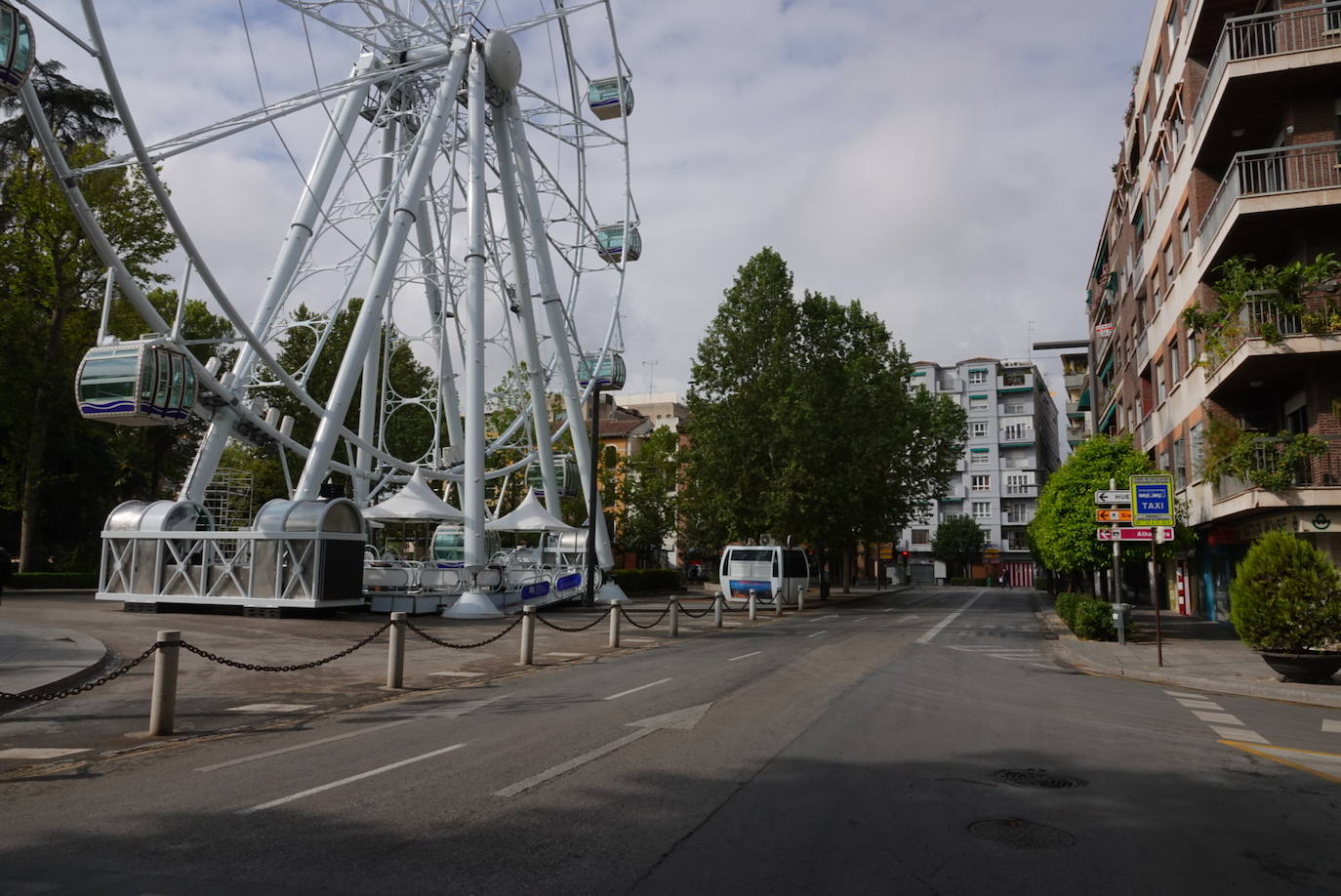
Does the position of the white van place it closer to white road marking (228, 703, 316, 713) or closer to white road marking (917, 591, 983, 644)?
white road marking (917, 591, 983, 644)

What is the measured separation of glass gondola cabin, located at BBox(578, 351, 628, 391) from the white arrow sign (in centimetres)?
2550

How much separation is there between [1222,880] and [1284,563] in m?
10.4

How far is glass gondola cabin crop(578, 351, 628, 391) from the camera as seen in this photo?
35562 millimetres

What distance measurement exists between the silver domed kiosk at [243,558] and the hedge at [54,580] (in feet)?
39.6

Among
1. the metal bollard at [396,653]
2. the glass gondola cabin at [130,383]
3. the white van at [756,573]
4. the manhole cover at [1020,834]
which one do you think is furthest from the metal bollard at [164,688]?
the white van at [756,573]

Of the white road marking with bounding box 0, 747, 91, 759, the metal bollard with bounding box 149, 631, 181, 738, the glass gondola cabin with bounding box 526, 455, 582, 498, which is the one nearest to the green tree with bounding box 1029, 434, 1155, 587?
the glass gondola cabin with bounding box 526, 455, 582, 498

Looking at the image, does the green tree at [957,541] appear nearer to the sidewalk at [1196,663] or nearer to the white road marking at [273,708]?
the sidewalk at [1196,663]

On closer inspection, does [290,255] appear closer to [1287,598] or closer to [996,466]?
[1287,598]

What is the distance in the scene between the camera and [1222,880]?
484 cm

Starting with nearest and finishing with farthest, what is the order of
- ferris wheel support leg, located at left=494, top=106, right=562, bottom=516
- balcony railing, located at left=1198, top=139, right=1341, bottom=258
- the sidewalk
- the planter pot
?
the sidewalk, the planter pot, balcony railing, located at left=1198, top=139, right=1341, bottom=258, ferris wheel support leg, located at left=494, top=106, right=562, bottom=516

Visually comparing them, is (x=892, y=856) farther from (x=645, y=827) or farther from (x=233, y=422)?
(x=233, y=422)

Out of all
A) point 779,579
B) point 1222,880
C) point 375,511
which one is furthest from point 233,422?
point 1222,880

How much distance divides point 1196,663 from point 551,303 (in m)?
24.5

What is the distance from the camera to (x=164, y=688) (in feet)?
29.0
